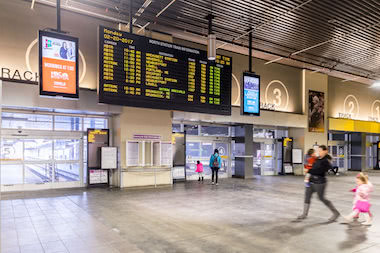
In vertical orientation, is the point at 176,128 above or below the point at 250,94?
below

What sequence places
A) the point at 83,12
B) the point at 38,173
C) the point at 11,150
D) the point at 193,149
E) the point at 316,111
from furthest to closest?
the point at 316,111
the point at 193,149
the point at 38,173
the point at 83,12
the point at 11,150

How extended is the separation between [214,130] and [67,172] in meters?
6.78

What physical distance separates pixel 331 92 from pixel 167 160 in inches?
469

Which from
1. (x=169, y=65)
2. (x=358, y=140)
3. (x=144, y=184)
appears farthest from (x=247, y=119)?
(x=358, y=140)

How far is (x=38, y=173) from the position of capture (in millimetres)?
9891

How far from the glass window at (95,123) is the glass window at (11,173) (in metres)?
2.45

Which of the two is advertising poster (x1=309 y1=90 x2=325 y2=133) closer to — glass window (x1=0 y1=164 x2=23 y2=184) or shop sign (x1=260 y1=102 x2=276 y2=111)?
shop sign (x1=260 y1=102 x2=276 y2=111)

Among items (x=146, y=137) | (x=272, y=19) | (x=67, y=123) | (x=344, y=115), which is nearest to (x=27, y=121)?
(x=67, y=123)

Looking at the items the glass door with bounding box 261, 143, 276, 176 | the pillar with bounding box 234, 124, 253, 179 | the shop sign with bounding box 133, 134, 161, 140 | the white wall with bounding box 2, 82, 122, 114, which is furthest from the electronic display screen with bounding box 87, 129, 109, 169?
the glass door with bounding box 261, 143, 276, 176

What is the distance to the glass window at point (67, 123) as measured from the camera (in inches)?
390

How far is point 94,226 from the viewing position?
5.48m

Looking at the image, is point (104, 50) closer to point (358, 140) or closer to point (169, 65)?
point (169, 65)

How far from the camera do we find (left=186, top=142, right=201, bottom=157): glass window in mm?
13147

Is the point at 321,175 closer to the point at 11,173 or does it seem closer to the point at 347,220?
the point at 347,220
